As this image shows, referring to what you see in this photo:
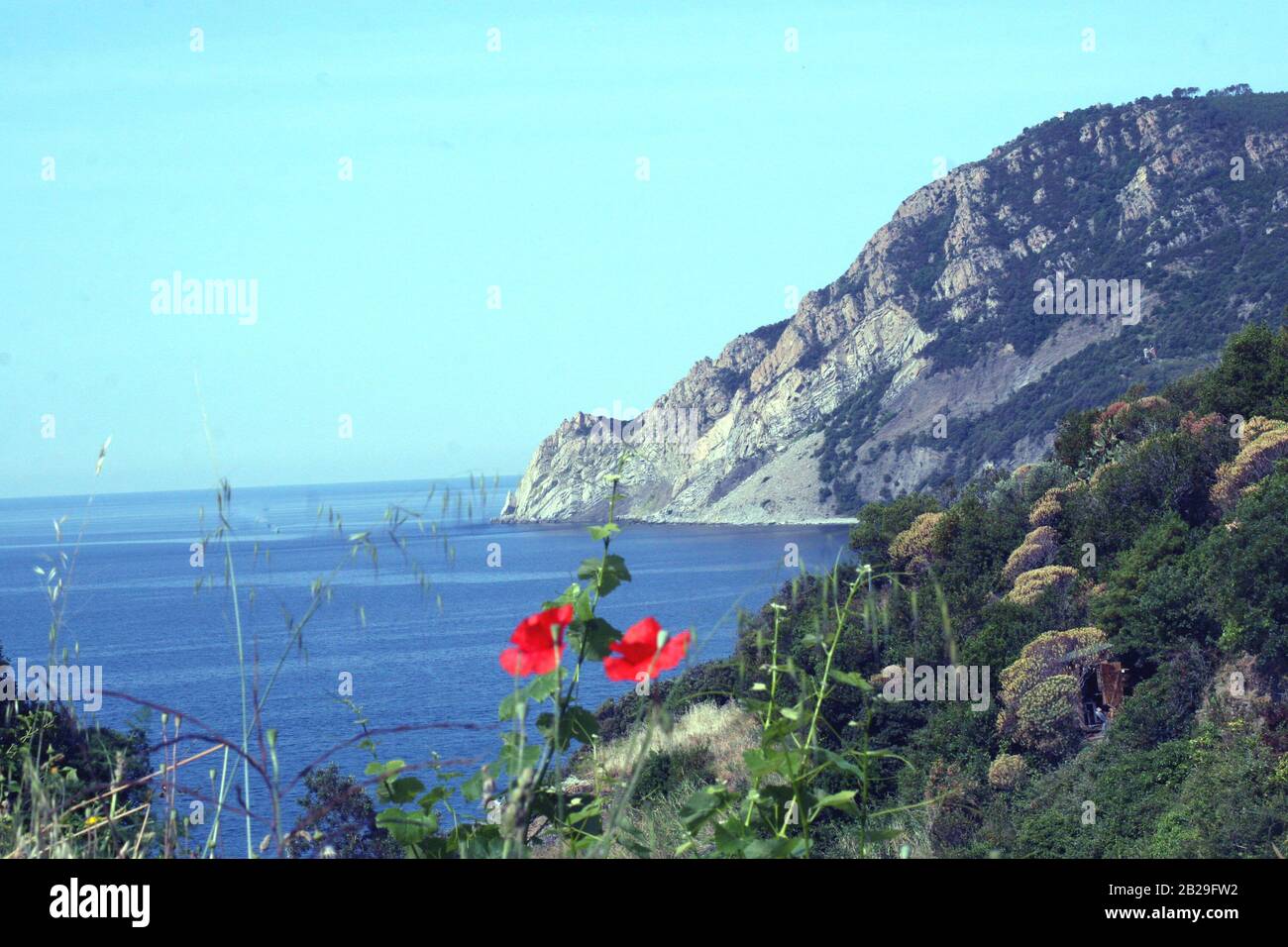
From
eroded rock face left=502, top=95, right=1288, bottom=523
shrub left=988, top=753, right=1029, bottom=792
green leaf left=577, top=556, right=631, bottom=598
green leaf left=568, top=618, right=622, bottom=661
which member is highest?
eroded rock face left=502, top=95, right=1288, bottom=523

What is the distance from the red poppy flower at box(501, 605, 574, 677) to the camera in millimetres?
1613

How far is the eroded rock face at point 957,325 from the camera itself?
83.1m

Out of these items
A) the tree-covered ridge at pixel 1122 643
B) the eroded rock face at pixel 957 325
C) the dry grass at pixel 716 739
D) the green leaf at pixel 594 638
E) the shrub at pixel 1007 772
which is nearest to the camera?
the green leaf at pixel 594 638

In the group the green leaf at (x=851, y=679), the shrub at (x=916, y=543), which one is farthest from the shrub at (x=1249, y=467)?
the green leaf at (x=851, y=679)

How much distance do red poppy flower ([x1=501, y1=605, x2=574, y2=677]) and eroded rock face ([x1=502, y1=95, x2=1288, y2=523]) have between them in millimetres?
65848

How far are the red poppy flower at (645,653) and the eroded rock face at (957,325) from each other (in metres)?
65.8

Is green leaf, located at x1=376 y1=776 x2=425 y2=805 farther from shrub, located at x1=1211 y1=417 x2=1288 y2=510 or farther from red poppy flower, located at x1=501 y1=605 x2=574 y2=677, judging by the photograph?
shrub, located at x1=1211 y1=417 x2=1288 y2=510

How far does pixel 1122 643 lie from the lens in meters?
21.0

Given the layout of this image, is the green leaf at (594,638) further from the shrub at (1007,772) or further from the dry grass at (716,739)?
the shrub at (1007,772)

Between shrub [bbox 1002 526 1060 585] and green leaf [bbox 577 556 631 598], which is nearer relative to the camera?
green leaf [bbox 577 556 631 598]

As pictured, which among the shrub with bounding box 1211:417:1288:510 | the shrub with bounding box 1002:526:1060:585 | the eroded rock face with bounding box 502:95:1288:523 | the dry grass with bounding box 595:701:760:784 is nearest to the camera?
the dry grass with bounding box 595:701:760:784

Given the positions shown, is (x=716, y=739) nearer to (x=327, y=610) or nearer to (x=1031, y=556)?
(x=327, y=610)

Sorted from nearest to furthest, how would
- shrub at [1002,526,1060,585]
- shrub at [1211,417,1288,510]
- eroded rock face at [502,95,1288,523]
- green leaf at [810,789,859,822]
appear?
green leaf at [810,789,859,822] < shrub at [1211,417,1288,510] < shrub at [1002,526,1060,585] < eroded rock face at [502,95,1288,523]

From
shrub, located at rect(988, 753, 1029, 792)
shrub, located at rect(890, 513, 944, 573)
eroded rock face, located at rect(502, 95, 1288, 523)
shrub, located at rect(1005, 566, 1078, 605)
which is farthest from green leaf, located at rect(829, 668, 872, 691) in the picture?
eroded rock face, located at rect(502, 95, 1288, 523)
